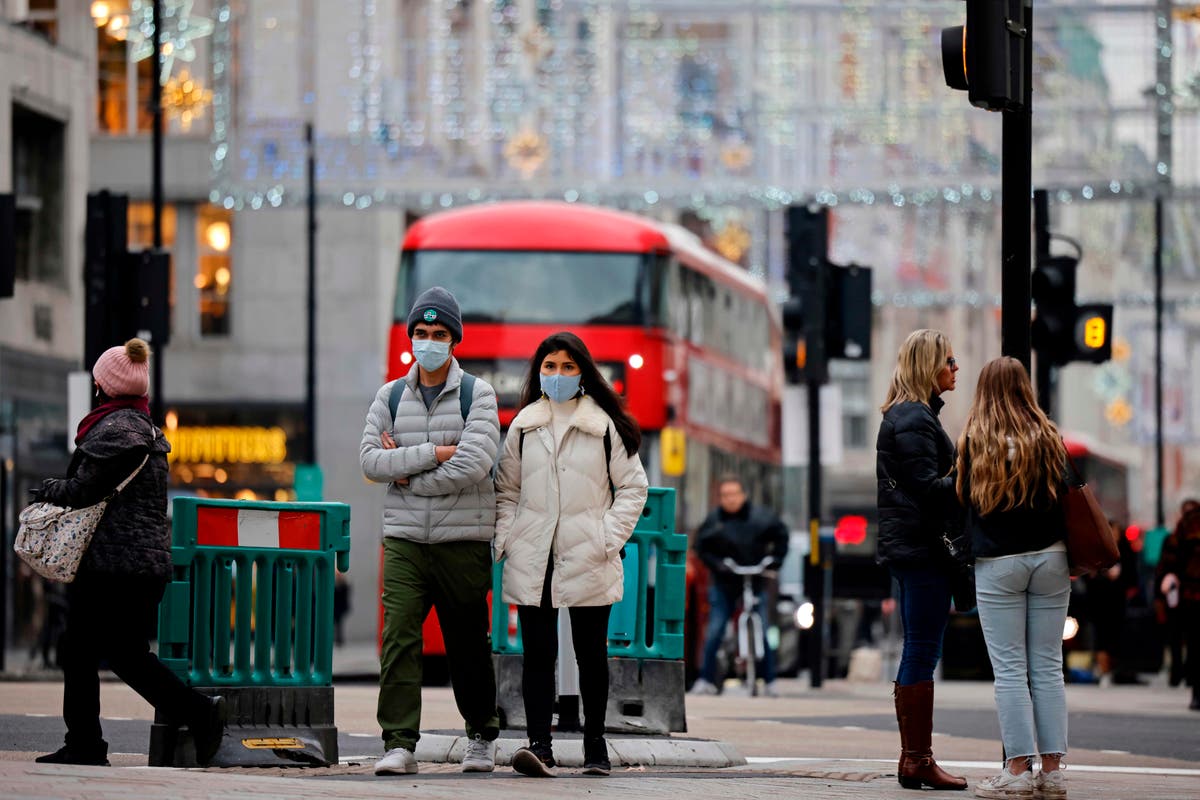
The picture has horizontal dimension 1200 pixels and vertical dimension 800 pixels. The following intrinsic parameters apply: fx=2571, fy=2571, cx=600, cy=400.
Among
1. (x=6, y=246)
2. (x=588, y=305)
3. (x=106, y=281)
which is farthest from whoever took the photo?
(x=588, y=305)

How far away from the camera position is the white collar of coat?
1012 centimetres

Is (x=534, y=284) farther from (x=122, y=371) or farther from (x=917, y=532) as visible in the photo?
(x=917, y=532)

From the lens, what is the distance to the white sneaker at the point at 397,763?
973cm

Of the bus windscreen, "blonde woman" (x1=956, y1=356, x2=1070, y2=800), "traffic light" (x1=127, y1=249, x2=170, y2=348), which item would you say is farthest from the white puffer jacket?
the bus windscreen

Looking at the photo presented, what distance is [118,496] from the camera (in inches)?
389

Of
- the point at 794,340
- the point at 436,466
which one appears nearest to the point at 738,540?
the point at 794,340

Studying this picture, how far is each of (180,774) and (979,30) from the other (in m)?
4.54

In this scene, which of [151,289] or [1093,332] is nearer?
[1093,332]

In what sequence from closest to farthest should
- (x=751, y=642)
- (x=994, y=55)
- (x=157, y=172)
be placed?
(x=994, y=55) < (x=751, y=642) < (x=157, y=172)

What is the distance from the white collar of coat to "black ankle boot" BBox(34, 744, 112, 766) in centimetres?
205

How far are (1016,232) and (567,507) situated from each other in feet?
7.43

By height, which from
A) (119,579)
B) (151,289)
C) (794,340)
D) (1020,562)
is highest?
(151,289)

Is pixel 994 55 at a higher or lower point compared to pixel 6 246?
higher

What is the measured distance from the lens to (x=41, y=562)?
979cm
